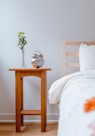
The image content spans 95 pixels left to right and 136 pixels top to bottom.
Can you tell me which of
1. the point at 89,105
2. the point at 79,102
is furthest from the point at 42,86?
the point at 89,105

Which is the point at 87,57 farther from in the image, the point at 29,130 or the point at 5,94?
the point at 5,94

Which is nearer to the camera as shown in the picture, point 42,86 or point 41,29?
point 42,86

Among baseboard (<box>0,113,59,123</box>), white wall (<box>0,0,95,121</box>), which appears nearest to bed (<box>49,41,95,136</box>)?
white wall (<box>0,0,95,121</box>)

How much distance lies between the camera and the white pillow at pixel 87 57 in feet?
8.38

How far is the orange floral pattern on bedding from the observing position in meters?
1.17

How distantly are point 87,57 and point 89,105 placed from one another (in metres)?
1.45

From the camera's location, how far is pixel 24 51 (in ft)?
10.3

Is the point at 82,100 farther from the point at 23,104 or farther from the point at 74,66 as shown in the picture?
the point at 23,104

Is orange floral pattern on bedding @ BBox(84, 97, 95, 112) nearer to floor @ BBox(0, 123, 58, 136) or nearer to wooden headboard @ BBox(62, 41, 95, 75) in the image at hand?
floor @ BBox(0, 123, 58, 136)

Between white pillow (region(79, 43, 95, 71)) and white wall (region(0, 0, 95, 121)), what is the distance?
0.44 meters

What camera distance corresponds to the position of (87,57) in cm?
262

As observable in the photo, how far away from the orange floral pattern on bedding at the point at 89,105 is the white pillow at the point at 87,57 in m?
1.30

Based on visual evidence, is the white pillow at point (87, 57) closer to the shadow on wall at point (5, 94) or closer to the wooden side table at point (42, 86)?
the wooden side table at point (42, 86)

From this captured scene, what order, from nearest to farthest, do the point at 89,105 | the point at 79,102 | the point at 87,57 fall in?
the point at 89,105 < the point at 79,102 < the point at 87,57
